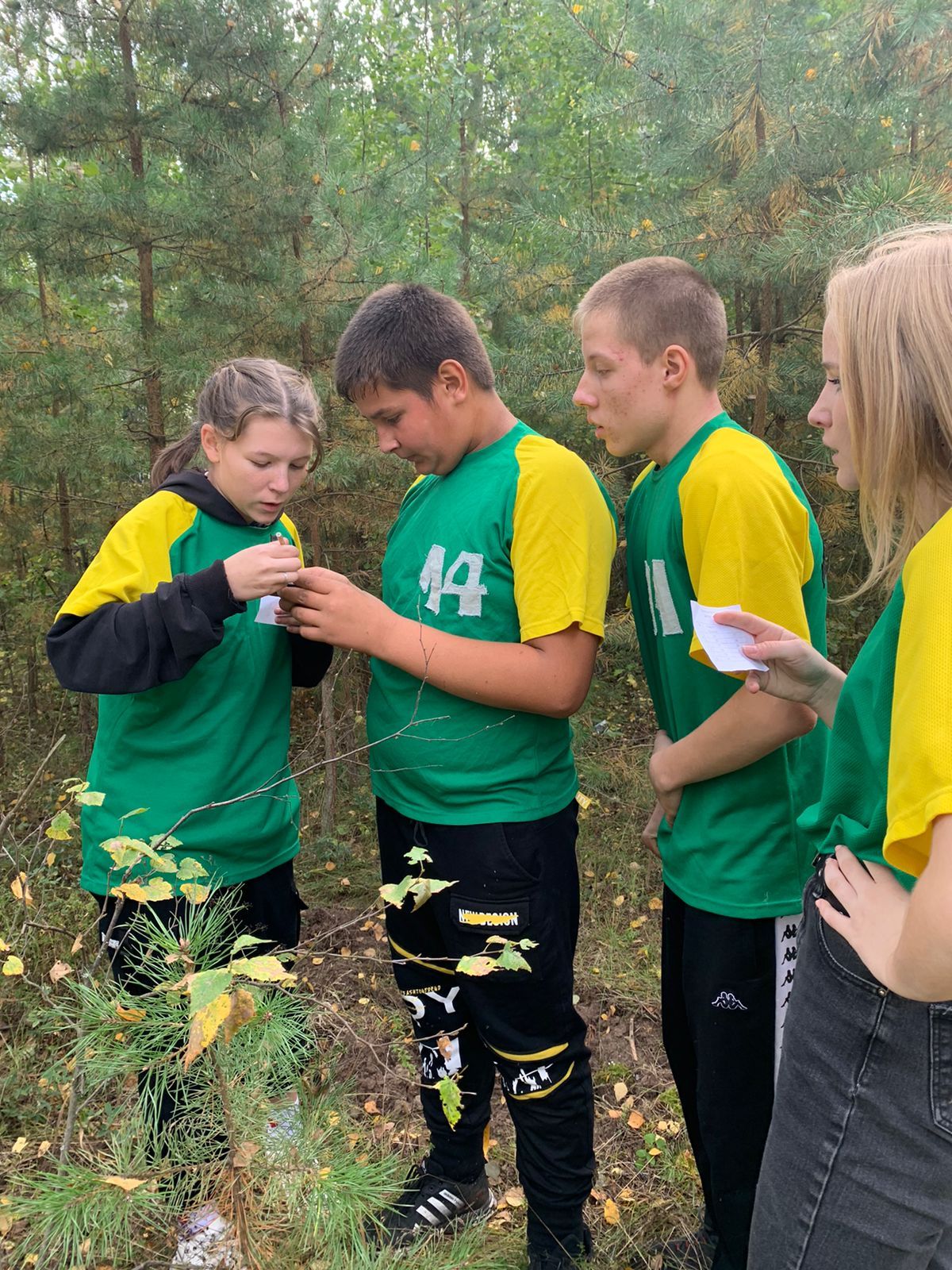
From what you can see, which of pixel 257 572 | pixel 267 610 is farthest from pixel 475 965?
pixel 267 610

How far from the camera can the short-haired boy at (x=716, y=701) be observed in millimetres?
1694

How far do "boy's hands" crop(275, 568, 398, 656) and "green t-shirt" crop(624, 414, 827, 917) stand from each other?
2.07 ft

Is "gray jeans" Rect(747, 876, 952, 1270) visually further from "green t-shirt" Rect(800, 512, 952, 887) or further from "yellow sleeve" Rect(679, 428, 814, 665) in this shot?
"yellow sleeve" Rect(679, 428, 814, 665)

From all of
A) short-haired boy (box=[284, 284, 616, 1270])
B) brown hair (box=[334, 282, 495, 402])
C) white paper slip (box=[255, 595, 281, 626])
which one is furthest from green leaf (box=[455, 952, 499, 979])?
brown hair (box=[334, 282, 495, 402])

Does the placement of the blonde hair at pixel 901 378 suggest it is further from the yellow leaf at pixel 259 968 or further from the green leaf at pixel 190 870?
the green leaf at pixel 190 870

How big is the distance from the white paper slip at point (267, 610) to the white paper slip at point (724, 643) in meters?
1.05

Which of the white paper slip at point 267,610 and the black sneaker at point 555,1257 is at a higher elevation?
the white paper slip at point 267,610

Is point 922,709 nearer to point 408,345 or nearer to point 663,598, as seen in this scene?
point 663,598

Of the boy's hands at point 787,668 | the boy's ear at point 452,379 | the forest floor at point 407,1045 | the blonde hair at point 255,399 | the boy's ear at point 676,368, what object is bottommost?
the forest floor at point 407,1045

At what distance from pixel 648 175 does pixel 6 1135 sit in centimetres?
845

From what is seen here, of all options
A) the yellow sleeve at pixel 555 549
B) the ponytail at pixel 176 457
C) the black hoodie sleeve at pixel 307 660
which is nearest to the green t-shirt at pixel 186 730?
the black hoodie sleeve at pixel 307 660

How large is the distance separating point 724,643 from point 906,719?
22.4 inches

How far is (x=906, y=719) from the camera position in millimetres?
1042

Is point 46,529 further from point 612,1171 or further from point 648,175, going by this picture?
point 648,175
